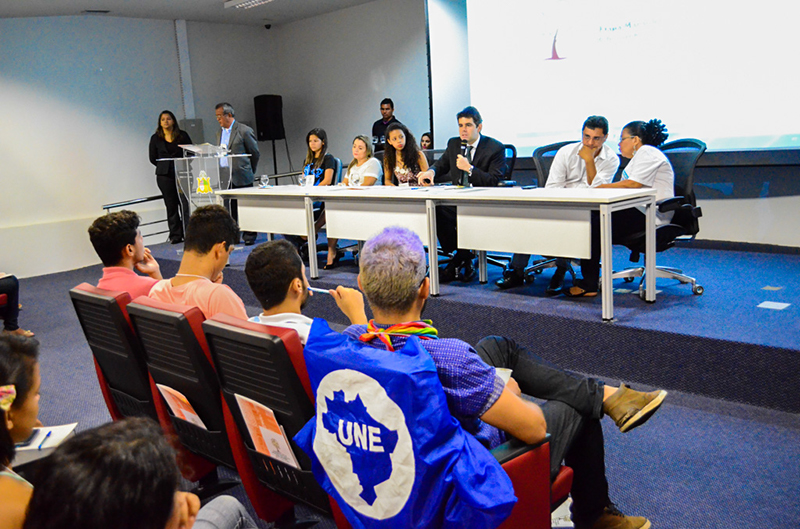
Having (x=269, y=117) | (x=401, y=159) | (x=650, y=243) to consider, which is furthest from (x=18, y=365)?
(x=269, y=117)

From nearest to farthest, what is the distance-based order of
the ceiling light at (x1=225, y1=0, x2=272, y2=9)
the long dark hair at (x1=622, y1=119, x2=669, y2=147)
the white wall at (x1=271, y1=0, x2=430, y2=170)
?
the long dark hair at (x1=622, y1=119, x2=669, y2=147), the ceiling light at (x1=225, y1=0, x2=272, y2=9), the white wall at (x1=271, y1=0, x2=430, y2=170)

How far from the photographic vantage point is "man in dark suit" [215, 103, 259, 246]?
20.5 feet

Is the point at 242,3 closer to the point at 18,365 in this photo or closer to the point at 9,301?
the point at 9,301

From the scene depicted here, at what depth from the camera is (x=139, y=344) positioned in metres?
2.20

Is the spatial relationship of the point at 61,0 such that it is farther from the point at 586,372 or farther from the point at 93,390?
the point at 586,372

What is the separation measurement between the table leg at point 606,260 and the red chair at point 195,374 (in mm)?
1945

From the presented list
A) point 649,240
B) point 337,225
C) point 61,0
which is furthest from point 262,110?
point 649,240

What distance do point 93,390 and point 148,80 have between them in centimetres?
569

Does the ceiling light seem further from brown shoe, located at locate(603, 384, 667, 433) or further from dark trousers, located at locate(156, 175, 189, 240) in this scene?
brown shoe, located at locate(603, 384, 667, 433)

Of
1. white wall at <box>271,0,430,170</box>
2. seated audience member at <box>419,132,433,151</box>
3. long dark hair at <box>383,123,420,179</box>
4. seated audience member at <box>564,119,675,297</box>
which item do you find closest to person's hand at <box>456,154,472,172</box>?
long dark hair at <box>383,123,420,179</box>

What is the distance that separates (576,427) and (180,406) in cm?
125

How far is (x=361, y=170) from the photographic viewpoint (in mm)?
5285

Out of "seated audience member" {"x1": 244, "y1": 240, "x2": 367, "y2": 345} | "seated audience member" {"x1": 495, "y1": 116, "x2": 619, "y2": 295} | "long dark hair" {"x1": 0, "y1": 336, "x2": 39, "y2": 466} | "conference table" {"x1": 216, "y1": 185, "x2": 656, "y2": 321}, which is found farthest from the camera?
"seated audience member" {"x1": 495, "y1": 116, "x2": 619, "y2": 295}

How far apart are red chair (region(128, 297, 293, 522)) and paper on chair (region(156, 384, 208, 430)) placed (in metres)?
0.01
